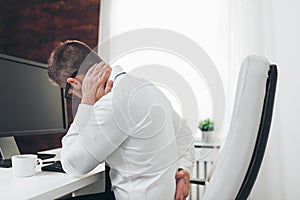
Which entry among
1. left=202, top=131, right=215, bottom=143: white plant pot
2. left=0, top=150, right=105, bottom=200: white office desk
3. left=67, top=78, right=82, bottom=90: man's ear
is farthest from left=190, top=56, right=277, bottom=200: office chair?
left=202, top=131, right=215, bottom=143: white plant pot

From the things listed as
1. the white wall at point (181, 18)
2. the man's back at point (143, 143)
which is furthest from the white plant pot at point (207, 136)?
the man's back at point (143, 143)

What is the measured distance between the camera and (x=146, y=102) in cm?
83

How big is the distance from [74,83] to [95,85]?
135 mm

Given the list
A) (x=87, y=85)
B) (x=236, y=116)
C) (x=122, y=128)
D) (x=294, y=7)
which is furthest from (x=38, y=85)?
(x=294, y=7)

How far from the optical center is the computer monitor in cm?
126

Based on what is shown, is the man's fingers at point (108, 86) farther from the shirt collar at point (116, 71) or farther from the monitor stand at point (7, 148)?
the monitor stand at point (7, 148)

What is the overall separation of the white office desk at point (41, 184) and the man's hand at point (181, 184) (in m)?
0.27

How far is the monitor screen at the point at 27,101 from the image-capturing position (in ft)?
4.13

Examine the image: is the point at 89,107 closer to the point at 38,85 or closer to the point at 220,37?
the point at 38,85

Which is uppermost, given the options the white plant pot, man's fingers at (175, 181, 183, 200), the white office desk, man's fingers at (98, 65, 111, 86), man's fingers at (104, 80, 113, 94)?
man's fingers at (98, 65, 111, 86)

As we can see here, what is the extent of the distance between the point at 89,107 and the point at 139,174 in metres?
0.25

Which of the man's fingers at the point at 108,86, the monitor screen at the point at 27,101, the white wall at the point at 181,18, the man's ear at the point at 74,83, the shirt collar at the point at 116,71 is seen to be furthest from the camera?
the white wall at the point at 181,18

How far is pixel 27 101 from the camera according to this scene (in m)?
1.38

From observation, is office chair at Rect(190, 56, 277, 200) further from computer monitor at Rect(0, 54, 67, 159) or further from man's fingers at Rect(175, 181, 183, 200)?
computer monitor at Rect(0, 54, 67, 159)
